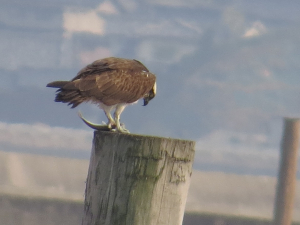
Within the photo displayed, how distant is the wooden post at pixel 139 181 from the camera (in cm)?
453

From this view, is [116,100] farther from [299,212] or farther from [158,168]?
[299,212]

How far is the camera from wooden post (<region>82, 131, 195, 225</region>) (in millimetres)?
4531

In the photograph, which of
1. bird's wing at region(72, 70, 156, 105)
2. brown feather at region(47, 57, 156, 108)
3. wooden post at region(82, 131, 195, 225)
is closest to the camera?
wooden post at region(82, 131, 195, 225)

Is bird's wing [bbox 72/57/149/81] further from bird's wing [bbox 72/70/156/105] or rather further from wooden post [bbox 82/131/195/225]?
wooden post [bbox 82/131/195/225]

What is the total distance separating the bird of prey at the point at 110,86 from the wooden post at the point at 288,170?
40.4 feet

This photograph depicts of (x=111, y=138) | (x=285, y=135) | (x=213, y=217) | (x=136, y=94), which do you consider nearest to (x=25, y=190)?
(x=213, y=217)

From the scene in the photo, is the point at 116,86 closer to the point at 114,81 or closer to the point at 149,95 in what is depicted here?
the point at 114,81

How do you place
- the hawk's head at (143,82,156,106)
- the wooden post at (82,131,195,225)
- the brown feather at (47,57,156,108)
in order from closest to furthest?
the wooden post at (82,131,195,225) → the brown feather at (47,57,156,108) → the hawk's head at (143,82,156,106)

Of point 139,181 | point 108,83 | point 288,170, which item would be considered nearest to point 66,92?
point 108,83

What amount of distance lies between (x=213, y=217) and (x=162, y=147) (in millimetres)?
16255

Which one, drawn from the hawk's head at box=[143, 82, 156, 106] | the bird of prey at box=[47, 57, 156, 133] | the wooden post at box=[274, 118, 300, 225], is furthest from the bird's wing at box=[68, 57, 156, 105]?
the wooden post at box=[274, 118, 300, 225]

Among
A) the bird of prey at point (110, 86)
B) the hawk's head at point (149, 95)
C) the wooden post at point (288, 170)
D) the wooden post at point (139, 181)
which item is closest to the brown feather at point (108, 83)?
the bird of prey at point (110, 86)

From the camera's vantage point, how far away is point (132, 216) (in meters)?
Result: 4.53

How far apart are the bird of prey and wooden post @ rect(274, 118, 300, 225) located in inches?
485
